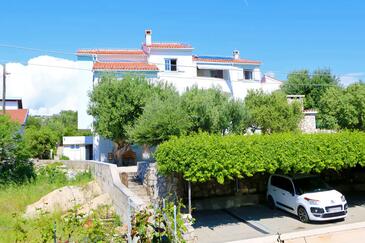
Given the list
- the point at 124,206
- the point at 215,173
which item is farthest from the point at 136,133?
the point at 215,173

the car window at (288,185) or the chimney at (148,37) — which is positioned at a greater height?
the chimney at (148,37)

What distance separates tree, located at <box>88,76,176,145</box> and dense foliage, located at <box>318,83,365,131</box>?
1566 cm

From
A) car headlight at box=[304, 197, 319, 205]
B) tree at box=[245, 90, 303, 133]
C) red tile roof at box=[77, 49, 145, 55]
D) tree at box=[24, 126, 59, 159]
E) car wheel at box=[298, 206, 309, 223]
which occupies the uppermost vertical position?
red tile roof at box=[77, 49, 145, 55]

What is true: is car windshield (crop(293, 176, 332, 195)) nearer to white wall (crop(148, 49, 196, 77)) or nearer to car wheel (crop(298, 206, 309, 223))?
car wheel (crop(298, 206, 309, 223))

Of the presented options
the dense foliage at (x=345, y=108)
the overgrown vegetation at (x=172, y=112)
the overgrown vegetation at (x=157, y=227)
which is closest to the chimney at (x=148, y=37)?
the overgrown vegetation at (x=172, y=112)

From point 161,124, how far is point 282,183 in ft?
20.2

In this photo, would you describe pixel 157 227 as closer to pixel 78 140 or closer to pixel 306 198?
pixel 306 198

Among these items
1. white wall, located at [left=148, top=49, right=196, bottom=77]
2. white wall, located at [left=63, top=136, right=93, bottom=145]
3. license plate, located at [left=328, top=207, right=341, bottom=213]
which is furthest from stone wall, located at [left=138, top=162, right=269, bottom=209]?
white wall, located at [left=63, top=136, right=93, bottom=145]

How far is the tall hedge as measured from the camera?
495 inches

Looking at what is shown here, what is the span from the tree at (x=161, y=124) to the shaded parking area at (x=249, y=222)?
3.99m

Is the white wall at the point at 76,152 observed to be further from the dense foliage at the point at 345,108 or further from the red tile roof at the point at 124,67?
the dense foliage at the point at 345,108

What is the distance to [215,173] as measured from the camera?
1264 cm

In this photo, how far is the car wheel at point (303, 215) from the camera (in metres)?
13.3

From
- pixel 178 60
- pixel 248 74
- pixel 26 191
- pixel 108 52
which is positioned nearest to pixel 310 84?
pixel 248 74
